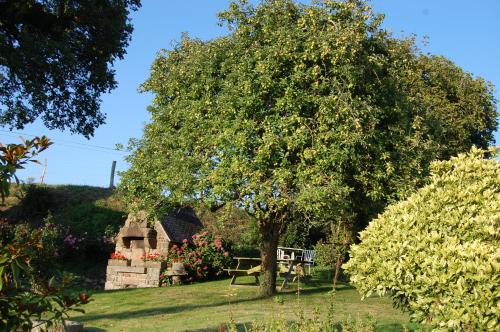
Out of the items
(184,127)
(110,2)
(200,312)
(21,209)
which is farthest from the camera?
(21,209)

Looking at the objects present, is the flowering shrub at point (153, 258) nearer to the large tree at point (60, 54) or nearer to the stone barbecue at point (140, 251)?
the stone barbecue at point (140, 251)

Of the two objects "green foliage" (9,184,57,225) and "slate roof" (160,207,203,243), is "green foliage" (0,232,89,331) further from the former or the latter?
"green foliage" (9,184,57,225)

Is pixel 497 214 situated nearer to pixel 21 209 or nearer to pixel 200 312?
pixel 200 312

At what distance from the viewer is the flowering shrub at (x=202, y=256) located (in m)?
22.5

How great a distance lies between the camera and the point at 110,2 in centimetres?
2311

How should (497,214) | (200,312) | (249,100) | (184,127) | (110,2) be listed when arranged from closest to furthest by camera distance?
1. (497,214)
2. (200,312)
3. (249,100)
4. (184,127)
5. (110,2)

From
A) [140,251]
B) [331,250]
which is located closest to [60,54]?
[140,251]

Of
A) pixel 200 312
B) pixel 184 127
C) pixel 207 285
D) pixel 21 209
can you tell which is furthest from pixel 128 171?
pixel 21 209

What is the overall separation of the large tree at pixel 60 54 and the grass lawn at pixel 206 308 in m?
8.66

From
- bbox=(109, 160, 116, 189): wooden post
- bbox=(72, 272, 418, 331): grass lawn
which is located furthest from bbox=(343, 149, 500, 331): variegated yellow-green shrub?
bbox=(109, 160, 116, 189): wooden post

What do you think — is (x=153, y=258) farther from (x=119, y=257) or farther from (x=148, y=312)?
(x=148, y=312)

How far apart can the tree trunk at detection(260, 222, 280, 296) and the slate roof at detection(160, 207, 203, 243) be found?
254 inches

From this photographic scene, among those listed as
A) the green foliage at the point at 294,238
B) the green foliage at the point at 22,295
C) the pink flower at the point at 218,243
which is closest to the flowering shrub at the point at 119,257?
the pink flower at the point at 218,243

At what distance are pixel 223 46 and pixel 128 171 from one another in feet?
14.3
